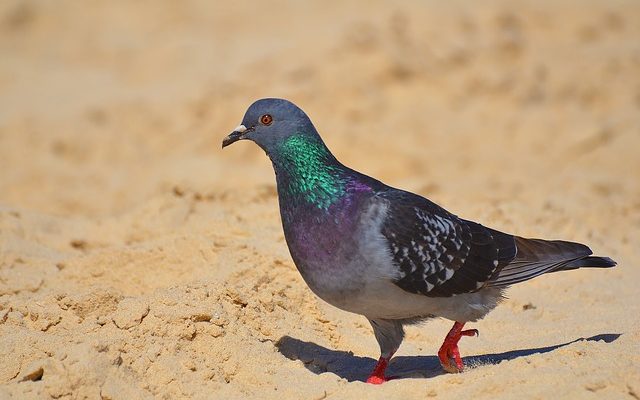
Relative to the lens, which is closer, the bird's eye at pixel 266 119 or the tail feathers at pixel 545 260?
the bird's eye at pixel 266 119

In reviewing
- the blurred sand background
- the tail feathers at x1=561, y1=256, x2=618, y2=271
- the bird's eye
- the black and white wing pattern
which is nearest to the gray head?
the bird's eye

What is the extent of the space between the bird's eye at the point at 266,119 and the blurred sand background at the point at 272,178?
3.59ft

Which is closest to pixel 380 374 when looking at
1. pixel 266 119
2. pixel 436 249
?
pixel 436 249

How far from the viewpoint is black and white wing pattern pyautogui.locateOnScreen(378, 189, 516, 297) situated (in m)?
5.24

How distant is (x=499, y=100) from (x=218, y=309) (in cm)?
832

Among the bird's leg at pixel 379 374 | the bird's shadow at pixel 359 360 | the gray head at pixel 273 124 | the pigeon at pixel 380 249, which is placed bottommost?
the bird's leg at pixel 379 374

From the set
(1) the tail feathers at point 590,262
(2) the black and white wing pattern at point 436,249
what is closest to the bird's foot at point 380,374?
(2) the black and white wing pattern at point 436,249

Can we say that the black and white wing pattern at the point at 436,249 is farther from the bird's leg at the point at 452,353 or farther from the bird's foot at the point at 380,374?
the bird's foot at the point at 380,374

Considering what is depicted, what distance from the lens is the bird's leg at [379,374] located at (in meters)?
5.34

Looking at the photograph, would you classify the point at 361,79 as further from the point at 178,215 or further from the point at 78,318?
the point at 78,318

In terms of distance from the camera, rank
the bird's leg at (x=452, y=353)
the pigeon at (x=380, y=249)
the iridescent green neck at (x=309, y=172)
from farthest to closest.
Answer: the bird's leg at (x=452, y=353) → the iridescent green neck at (x=309, y=172) → the pigeon at (x=380, y=249)

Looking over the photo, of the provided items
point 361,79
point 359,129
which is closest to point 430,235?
point 359,129

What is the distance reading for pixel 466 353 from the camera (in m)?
6.05

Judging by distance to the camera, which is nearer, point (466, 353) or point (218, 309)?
point (218, 309)
